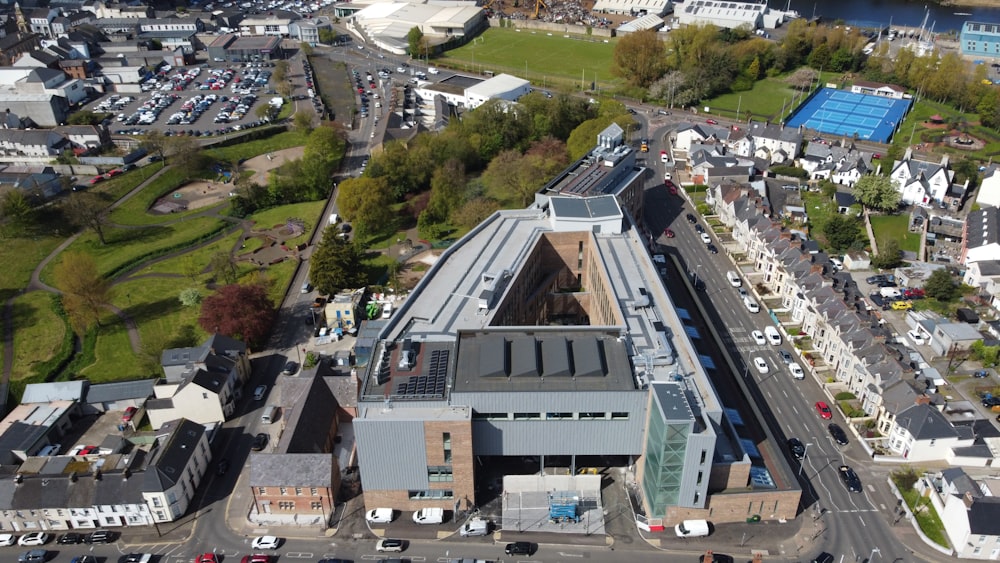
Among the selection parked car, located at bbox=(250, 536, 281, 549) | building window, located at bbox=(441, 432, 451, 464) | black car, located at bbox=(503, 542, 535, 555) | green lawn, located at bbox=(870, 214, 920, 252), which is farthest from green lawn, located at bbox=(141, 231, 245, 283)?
green lawn, located at bbox=(870, 214, 920, 252)

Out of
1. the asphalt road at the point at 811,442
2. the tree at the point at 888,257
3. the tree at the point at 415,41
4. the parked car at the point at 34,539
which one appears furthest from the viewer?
the tree at the point at 415,41

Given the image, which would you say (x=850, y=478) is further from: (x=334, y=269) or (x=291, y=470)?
(x=334, y=269)

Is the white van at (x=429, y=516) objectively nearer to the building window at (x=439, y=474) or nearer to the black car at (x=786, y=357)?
the building window at (x=439, y=474)

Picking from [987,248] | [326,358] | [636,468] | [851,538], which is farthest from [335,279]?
[987,248]

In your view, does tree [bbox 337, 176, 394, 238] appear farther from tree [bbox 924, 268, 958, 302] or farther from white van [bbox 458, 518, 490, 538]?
tree [bbox 924, 268, 958, 302]

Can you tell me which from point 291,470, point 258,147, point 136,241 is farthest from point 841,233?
point 258,147

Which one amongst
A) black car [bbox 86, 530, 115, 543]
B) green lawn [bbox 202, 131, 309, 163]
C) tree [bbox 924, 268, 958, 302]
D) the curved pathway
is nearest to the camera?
black car [bbox 86, 530, 115, 543]

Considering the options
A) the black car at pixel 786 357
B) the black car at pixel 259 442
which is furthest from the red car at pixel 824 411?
the black car at pixel 259 442

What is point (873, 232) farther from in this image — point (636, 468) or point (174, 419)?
point (174, 419)
